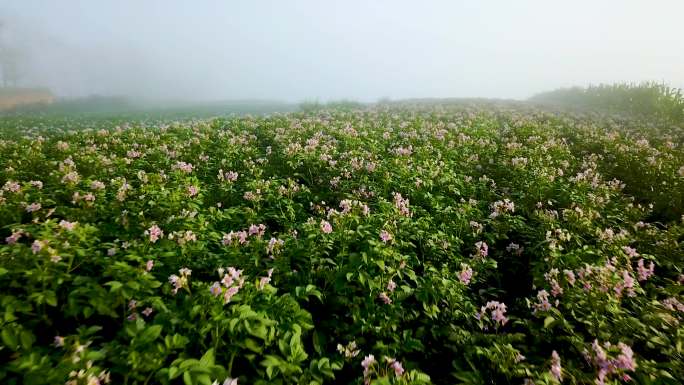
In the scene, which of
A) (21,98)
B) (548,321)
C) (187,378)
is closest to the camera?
(187,378)

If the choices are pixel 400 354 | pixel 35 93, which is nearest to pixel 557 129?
pixel 400 354

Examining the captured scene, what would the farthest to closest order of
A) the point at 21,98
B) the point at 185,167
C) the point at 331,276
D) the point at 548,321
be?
the point at 21,98 → the point at 185,167 → the point at 331,276 → the point at 548,321

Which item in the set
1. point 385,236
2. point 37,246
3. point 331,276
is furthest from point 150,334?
point 385,236

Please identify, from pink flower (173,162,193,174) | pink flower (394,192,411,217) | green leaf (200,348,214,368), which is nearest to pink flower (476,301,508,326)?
pink flower (394,192,411,217)

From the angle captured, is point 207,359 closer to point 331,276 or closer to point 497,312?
point 331,276

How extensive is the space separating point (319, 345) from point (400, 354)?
36.3 inches

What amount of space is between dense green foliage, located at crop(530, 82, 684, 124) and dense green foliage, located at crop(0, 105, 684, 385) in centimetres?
1541

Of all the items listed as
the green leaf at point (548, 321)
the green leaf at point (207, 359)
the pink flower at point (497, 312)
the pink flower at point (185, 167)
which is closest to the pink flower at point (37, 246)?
the green leaf at point (207, 359)

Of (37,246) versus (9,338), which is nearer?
(9,338)

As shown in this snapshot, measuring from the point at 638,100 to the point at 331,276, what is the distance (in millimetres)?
29394

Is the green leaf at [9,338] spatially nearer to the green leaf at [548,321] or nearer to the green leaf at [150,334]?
the green leaf at [150,334]

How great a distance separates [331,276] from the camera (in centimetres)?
420

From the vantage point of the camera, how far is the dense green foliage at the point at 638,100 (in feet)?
64.4

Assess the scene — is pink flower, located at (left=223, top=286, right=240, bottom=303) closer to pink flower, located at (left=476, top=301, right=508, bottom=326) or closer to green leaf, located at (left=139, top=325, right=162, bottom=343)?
green leaf, located at (left=139, top=325, right=162, bottom=343)
